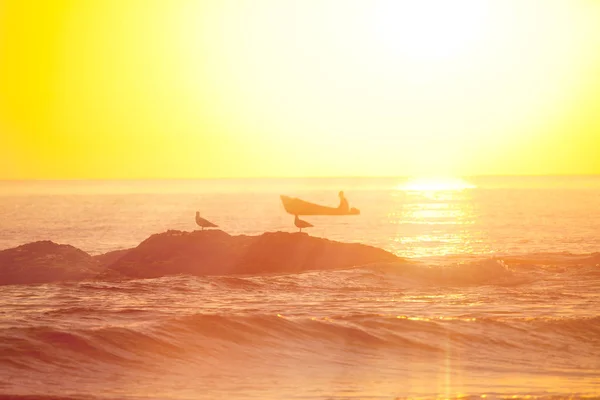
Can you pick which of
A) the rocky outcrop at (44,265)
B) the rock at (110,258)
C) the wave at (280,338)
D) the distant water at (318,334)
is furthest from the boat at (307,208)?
the wave at (280,338)

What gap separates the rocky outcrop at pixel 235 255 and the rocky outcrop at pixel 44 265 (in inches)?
46.7

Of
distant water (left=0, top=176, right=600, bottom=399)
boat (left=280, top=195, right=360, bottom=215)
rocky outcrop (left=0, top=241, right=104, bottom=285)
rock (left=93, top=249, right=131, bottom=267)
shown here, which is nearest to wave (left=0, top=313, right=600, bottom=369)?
distant water (left=0, top=176, right=600, bottom=399)

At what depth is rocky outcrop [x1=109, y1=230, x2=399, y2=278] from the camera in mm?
29531

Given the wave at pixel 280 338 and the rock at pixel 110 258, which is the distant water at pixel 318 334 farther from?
the rock at pixel 110 258

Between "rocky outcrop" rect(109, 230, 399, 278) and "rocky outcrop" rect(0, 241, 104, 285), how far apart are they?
3.90 ft

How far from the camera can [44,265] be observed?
28.0 m

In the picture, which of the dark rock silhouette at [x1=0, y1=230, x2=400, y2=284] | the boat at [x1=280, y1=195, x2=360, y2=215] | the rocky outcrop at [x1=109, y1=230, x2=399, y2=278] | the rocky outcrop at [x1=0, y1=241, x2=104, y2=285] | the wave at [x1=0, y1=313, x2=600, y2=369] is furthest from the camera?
the boat at [x1=280, y1=195, x2=360, y2=215]

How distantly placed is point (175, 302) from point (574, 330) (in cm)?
1052

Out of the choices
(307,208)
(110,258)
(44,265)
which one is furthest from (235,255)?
(44,265)

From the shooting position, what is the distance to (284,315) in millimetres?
21562

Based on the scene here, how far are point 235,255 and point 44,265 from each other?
653cm

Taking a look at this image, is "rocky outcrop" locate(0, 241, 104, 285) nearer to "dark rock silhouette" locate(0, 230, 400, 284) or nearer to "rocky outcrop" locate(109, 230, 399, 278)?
"dark rock silhouette" locate(0, 230, 400, 284)

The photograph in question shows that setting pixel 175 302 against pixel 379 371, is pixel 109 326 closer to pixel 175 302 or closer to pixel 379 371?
pixel 175 302

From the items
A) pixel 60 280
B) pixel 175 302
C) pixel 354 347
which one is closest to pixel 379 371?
pixel 354 347
